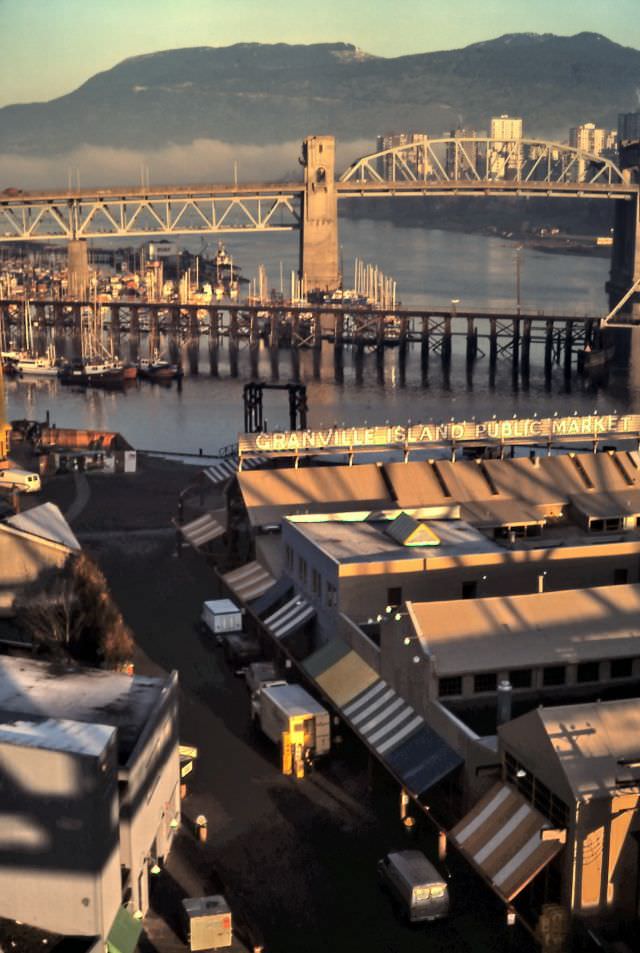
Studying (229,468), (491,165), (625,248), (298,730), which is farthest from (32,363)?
(491,165)

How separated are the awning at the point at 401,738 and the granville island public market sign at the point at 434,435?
7516 millimetres

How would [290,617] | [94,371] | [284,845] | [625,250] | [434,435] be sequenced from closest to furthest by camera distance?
[284,845]
[290,617]
[434,435]
[94,371]
[625,250]

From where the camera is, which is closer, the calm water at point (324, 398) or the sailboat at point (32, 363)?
the calm water at point (324, 398)

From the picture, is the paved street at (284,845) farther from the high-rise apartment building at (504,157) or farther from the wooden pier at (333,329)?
the high-rise apartment building at (504,157)

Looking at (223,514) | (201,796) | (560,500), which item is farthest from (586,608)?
(223,514)

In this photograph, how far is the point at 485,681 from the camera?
1346 centimetres

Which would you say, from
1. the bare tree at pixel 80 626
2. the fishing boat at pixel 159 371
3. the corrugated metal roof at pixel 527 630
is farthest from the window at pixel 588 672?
the fishing boat at pixel 159 371

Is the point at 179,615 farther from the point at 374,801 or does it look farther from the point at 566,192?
the point at 566,192

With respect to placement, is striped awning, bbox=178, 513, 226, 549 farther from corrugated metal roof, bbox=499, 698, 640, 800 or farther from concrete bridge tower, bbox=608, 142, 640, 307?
concrete bridge tower, bbox=608, 142, 640, 307

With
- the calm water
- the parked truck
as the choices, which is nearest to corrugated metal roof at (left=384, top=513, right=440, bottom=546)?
the parked truck

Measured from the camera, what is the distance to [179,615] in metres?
18.7

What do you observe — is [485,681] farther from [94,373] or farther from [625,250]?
[625,250]

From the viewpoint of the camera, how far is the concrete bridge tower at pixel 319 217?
71.5 metres

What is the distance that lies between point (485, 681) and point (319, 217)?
6110 cm
